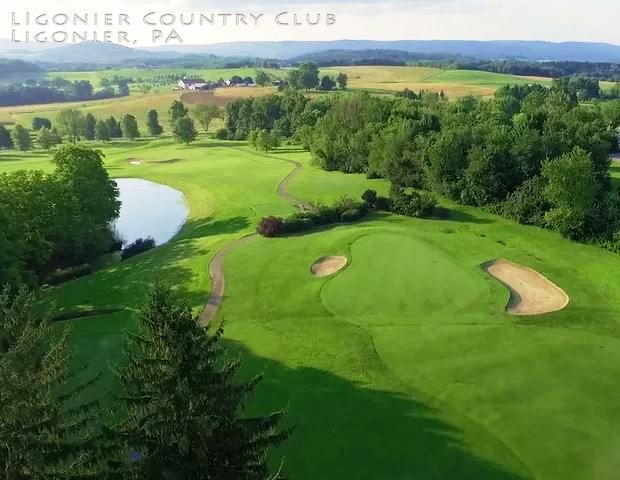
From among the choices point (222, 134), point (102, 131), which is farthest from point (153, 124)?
point (222, 134)

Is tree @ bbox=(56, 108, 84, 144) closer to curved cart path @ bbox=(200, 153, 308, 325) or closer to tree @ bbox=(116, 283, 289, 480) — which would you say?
curved cart path @ bbox=(200, 153, 308, 325)

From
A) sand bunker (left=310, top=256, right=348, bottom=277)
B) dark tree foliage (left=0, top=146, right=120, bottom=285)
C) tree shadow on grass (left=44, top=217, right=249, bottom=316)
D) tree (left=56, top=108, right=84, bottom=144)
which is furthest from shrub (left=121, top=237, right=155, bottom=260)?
tree (left=56, top=108, right=84, bottom=144)

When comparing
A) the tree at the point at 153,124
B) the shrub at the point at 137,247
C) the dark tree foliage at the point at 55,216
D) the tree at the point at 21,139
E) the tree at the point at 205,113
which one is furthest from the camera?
the tree at the point at 205,113

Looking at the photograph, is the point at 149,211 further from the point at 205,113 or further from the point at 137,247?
the point at 205,113

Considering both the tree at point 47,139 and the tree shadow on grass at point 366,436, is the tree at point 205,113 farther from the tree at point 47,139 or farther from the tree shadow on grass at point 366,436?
the tree shadow on grass at point 366,436

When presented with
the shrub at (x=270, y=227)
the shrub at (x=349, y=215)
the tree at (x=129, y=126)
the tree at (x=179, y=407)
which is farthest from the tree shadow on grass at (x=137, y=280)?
the tree at (x=129, y=126)

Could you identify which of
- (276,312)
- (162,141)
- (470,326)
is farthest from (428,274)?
(162,141)
